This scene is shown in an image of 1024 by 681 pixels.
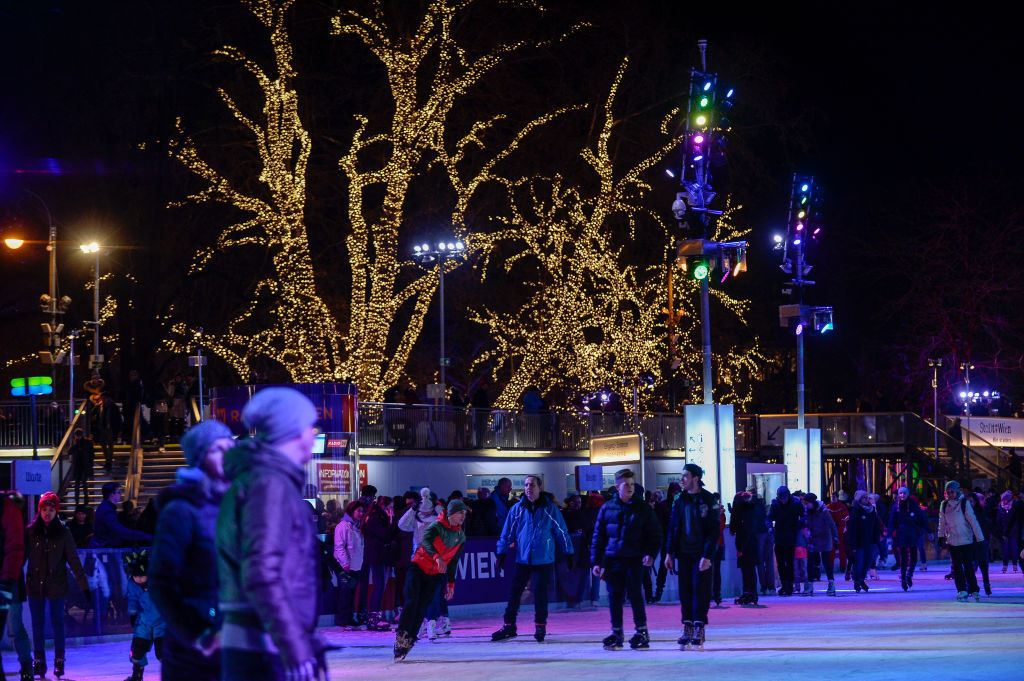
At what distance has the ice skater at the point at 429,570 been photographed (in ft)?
48.1

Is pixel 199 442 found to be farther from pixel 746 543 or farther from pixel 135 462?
pixel 135 462

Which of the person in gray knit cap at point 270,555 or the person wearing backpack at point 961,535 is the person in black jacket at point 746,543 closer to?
the person wearing backpack at point 961,535

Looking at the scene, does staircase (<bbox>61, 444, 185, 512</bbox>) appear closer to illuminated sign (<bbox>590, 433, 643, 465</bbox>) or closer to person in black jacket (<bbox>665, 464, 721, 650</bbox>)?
illuminated sign (<bbox>590, 433, 643, 465</bbox>)

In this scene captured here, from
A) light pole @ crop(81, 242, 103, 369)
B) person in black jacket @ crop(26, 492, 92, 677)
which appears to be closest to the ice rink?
Answer: person in black jacket @ crop(26, 492, 92, 677)

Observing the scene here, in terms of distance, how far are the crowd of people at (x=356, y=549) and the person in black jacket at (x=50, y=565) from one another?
0.05 ft

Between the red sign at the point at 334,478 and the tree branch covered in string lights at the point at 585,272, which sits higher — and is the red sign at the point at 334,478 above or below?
below

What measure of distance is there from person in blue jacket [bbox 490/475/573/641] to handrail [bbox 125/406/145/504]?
16.3 metres

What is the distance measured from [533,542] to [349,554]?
3.75 m

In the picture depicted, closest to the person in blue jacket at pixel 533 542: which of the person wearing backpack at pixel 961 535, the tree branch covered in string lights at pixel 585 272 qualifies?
the person wearing backpack at pixel 961 535

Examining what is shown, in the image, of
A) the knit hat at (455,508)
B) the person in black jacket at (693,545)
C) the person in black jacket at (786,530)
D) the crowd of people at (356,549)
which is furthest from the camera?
the person in black jacket at (786,530)

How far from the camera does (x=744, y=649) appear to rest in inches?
579

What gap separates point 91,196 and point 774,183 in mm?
17277

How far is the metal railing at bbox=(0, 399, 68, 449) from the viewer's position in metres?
34.1

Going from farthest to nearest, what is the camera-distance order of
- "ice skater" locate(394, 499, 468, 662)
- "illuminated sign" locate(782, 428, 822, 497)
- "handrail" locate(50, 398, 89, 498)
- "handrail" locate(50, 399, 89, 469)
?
"handrail" locate(50, 399, 89, 469) → "handrail" locate(50, 398, 89, 498) → "illuminated sign" locate(782, 428, 822, 497) → "ice skater" locate(394, 499, 468, 662)
